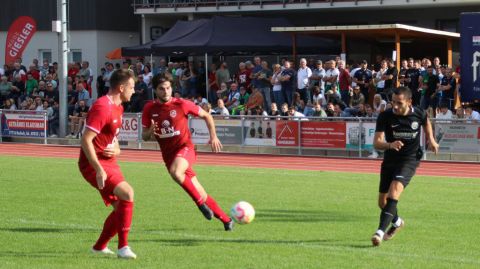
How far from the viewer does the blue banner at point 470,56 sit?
25906mm

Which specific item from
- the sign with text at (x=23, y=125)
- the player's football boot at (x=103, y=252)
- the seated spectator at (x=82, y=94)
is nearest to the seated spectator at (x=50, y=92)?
the seated spectator at (x=82, y=94)

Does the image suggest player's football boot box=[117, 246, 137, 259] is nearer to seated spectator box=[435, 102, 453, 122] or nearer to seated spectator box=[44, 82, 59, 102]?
seated spectator box=[435, 102, 453, 122]

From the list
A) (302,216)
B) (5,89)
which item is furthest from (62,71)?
(302,216)

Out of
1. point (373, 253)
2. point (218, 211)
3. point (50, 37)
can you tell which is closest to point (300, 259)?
point (373, 253)

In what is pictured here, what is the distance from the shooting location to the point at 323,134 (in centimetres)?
2641

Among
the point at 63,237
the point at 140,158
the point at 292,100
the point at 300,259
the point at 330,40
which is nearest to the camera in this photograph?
the point at 300,259

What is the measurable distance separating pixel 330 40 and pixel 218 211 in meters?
22.3

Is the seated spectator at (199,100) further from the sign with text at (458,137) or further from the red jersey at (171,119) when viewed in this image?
the red jersey at (171,119)

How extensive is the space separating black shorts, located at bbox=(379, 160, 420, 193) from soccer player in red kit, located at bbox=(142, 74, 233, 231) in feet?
6.41

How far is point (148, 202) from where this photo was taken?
607 inches

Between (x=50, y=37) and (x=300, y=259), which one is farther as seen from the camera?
(x=50, y=37)

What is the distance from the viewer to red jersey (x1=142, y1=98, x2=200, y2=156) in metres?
12.2

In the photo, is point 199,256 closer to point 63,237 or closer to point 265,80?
point 63,237

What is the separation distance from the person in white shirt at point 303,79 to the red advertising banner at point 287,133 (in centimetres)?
185
